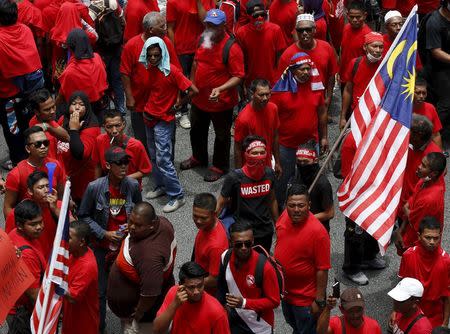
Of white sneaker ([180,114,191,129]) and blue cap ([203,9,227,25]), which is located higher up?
blue cap ([203,9,227,25])

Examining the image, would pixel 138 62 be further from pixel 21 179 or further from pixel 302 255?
pixel 302 255

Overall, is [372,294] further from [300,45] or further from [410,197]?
[300,45]

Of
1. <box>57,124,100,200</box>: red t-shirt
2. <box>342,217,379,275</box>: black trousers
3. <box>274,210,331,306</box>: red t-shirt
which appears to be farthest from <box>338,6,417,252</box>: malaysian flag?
<box>57,124,100,200</box>: red t-shirt

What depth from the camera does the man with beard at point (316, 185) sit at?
9008 millimetres

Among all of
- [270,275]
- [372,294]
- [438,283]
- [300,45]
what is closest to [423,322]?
[438,283]

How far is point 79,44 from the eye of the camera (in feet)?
35.8

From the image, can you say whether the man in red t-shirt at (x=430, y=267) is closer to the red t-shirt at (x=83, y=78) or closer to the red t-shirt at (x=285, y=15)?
the red t-shirt at (x=83, y=78)

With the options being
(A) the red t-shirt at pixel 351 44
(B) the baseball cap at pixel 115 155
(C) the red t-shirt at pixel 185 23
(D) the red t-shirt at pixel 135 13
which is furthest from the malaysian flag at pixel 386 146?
(D) the red t-shirt at pixel 135 13

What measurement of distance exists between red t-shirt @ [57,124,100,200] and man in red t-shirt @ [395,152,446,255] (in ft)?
10.3

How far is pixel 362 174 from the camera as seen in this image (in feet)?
26.4

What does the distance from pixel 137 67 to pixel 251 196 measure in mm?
2545

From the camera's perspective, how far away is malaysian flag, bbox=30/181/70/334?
267 inches

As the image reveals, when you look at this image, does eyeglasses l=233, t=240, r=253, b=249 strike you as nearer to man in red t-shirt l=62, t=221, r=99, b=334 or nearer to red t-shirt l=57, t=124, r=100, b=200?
man in red t-shirt l=62, t=221, r=99, b=334

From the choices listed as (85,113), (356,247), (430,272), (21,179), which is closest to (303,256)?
(430,272)
